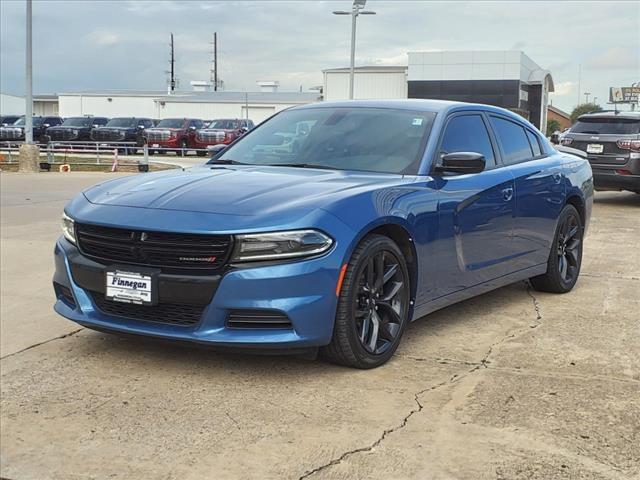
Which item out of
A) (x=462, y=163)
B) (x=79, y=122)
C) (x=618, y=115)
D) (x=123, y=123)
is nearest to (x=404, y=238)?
(x=462, y=163)

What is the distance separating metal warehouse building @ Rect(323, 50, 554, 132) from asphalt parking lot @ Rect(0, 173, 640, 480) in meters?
49.8

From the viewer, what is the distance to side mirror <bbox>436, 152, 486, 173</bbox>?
4.66 m

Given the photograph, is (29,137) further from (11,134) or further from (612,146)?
(612,146)

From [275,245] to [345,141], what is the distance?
1.53 metres

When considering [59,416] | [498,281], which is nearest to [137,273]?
[59,416]

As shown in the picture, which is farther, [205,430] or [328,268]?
[328,268]

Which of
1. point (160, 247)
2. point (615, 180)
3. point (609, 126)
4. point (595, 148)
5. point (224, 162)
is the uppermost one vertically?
point (609, 126)

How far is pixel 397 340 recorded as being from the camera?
171 inches

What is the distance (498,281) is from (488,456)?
2454 mm

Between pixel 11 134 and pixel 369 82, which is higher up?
pixel 369 82

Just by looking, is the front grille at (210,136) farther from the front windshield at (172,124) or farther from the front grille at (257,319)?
the front grille at (257,319)

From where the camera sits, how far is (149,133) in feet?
103

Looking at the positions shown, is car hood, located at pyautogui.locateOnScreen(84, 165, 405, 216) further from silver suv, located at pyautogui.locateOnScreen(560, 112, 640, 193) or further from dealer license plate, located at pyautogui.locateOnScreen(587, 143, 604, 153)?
dealer license plate, located at pyautogui.locateOnScreen(587, 143, 604, 153)

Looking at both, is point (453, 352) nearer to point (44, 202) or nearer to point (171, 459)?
point (171, 459)
